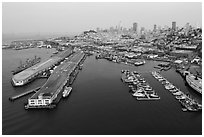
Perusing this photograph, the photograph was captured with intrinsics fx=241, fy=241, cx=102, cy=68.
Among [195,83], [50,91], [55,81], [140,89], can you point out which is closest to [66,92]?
[50,91]

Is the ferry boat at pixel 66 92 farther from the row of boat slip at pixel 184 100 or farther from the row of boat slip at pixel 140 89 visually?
the row of boat slip at pixel 184 100

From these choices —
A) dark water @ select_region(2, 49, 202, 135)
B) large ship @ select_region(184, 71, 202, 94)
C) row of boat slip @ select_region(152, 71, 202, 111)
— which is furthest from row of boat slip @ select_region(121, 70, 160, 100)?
large ship @ select_region(184, 71, 202, 94)

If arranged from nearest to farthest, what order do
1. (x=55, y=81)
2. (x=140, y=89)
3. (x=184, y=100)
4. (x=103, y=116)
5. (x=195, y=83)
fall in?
(x=103, y=116)
(x=184, y=100)
(x=140, y=89)
(x=195, y=83)
(x=55, y=81)

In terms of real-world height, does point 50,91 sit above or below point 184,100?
above

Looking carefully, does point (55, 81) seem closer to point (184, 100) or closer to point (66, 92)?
point (66, 92)

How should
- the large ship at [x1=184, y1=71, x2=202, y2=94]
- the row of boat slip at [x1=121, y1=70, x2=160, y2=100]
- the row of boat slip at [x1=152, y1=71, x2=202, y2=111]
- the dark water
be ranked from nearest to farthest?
the dark water
the row of boat slip at [x1=152, y1=71, x2=202, y2=111]
the row of boat slip at [x1=121, y1=70, x2=160, y2=100]
the large ship at [x1=184, y1=71, x2=202, y2=94]

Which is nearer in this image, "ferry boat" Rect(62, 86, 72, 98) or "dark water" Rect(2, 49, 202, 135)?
"dark water" Rect(2, 49, 202, 135)

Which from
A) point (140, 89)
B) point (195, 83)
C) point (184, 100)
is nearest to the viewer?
point (184, 100)

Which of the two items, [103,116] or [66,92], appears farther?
[66,92]

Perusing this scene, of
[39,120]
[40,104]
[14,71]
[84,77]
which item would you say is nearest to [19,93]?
[40,104]

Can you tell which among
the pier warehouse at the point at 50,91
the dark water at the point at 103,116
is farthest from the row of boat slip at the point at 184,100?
the pier warehouse at the point at 50,91

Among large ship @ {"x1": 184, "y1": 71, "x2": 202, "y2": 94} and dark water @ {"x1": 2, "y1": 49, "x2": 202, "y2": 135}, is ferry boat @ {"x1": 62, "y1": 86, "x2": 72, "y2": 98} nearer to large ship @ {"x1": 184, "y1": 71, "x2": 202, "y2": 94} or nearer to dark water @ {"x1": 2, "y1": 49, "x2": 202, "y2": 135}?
dark water @ {"x1": 2, "y1": 49, "x2": 202, "y2": 135}

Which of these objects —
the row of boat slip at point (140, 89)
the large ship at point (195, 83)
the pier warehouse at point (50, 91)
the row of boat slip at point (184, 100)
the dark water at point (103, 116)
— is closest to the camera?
the dark water at point (103, 116)
